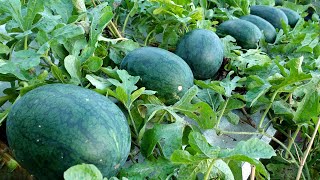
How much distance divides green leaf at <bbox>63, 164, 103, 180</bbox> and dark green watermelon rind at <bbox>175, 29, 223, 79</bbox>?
73cm

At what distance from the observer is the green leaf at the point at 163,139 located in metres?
1.04

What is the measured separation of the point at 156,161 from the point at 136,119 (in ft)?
0.55

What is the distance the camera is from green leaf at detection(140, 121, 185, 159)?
1042 millimetres

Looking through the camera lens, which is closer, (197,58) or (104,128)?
(104,128)

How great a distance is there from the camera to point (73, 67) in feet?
3.79

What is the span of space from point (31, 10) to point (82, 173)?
0.58 m

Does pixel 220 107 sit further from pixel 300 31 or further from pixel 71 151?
pixel 300 31

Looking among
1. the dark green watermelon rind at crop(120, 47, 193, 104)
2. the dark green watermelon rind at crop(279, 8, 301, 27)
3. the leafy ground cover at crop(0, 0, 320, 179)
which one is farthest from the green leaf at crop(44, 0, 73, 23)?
the dark green watermelon rind at crop(279, 8, 301, 27)

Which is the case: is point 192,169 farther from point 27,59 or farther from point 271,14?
point 271,14

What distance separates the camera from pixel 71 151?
896 mm

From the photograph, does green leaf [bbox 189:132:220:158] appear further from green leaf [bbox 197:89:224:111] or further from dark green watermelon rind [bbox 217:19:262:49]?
dark green watermelon rind [bbox 217:19:262:49]

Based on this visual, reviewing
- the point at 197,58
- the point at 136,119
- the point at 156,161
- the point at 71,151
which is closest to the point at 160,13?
the point at 197,58

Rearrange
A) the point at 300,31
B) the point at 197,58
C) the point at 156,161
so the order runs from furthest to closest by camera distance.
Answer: the point at 300,31, the point at 197,58, the point at 156,161

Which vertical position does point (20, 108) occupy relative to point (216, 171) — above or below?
above
